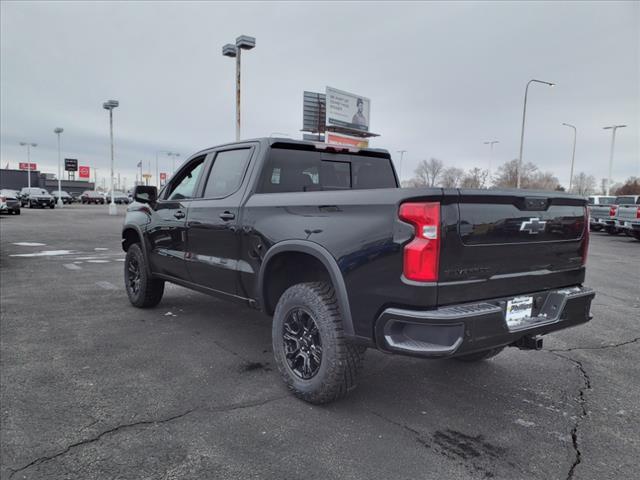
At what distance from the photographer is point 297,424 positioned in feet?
9.74

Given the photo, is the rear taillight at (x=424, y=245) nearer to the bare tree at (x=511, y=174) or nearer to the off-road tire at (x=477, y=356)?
the off-road tire at (x=477, y=356)

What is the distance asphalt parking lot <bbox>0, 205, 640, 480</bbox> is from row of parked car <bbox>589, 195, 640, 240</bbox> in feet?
47.9

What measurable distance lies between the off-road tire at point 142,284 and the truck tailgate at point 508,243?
4.07 m

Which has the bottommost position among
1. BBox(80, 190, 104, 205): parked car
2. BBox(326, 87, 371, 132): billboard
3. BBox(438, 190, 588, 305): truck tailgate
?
BBox(80, 190, 104, 205): parked car

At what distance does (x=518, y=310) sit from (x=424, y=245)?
2.95 feet

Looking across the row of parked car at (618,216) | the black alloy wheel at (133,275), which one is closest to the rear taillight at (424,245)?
the black alloy wheel at (133,275)

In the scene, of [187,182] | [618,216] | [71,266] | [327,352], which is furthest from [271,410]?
[618,216]

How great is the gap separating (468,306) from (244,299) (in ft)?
6.49

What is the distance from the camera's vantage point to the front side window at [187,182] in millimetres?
4828

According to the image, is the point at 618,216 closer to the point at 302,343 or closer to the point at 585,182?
the point at 302,343

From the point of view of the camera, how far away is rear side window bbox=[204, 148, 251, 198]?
416 centimetres

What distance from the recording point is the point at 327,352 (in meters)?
2.99

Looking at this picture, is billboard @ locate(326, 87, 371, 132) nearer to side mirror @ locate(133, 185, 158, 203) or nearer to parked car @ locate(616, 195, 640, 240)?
parked car @ locate(616, 195, 640, 240)

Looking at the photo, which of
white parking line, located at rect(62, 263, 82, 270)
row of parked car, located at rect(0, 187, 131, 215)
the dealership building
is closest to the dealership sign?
the dealership building
